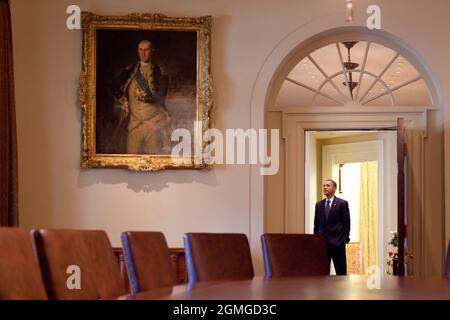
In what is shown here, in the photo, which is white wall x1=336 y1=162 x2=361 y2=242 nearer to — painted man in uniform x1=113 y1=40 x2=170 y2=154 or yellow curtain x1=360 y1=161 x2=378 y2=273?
yellow curtain x1=360 y1=161 x2=378 y2=273

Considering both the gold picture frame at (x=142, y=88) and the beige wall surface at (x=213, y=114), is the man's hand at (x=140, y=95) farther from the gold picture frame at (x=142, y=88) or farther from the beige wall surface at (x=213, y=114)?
the beige wall surface at (x=213, y=114)

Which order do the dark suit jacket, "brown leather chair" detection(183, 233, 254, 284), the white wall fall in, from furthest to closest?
the white wall → the dark suit jacket → "brown leather chair" detection(183, 233, 254, 284)

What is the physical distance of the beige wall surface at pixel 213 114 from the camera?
7074 millimetres

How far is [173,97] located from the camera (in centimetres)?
712

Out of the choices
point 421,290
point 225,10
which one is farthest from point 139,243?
point 225,10

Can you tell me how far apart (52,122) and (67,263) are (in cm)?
476

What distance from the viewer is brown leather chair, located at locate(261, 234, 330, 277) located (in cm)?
468

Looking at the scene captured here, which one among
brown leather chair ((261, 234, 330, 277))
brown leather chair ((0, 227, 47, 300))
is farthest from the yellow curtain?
brown leather chair ((0, 227, 47, 300))

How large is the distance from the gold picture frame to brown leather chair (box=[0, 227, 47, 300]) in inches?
192

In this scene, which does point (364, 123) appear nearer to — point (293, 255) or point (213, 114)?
point (213, 114)

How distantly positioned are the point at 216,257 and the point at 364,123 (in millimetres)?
3726

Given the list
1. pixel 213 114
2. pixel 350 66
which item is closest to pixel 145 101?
pixel 213 114

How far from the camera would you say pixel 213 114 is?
7.15 metres
